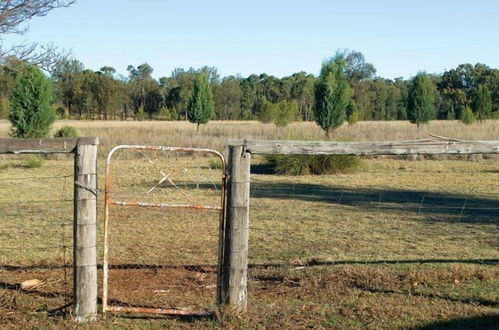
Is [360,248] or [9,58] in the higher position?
[9,58]

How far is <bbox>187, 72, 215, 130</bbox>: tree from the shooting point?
44594mm

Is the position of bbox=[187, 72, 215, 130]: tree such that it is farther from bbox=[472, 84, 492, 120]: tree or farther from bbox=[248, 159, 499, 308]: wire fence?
bbox=[248, 159, 499, 308]: wire fence

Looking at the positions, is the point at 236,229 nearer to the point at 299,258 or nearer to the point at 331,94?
the point at 299,258

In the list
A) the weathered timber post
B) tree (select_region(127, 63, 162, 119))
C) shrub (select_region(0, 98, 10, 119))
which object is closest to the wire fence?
the weathered timber post

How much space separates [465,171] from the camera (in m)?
19.0

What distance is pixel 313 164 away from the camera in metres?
19.2

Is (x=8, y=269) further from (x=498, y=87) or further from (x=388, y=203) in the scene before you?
(x=498, y=87)

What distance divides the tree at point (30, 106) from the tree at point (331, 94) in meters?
14.5

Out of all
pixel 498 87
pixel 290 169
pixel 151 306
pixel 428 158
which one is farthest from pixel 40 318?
pixel 498 87

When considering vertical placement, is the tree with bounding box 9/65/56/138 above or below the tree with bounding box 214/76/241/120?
below

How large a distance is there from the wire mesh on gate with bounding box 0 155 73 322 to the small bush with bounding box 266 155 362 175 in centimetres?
664

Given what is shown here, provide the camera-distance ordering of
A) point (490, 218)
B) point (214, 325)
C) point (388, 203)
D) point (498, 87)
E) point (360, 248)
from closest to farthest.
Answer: point (214, 325)
point (360, 248)
point (490, 218)
point (388, 203)
point (498, 87)

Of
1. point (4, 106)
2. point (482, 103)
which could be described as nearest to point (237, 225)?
point (482, 103)

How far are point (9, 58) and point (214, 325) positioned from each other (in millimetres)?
5472
